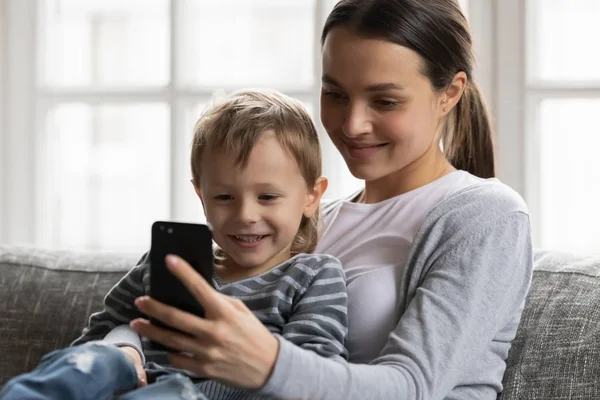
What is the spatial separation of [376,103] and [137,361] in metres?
0.62

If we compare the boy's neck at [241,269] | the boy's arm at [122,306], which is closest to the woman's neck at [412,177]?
the boy's neck at [241,269]

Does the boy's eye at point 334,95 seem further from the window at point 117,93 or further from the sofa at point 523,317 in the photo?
the window at point 117,93

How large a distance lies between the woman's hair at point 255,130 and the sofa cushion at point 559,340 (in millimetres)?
457

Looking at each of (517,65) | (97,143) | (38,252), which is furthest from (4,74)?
(517,65)

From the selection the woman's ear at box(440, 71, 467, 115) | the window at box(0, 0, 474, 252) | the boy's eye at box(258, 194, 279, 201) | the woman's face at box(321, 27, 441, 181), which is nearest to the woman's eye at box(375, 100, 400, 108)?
the woman's face at box(321, 27, 441, 181)

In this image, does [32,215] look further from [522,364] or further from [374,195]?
[522,364]

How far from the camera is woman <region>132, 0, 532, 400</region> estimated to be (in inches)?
49.5

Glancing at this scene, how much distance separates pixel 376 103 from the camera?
1.66 meters

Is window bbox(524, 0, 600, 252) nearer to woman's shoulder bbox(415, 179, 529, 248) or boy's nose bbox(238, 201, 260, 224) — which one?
woman's shoulder bbox(415, 179, 529, 248)

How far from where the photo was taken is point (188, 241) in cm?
127

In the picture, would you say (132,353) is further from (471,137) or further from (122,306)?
(471,137)

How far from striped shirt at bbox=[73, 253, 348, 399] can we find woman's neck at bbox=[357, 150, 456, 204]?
0.86 feet

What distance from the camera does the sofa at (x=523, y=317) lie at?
1.68 m

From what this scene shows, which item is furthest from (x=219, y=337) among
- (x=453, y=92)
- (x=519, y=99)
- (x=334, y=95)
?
(x=519, y=99)
